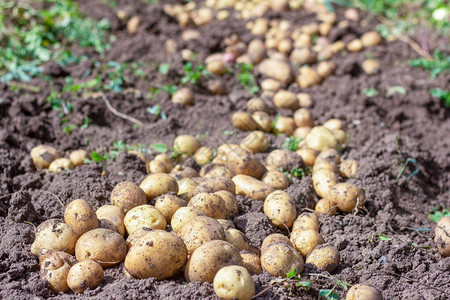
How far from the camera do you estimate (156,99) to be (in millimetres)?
4461

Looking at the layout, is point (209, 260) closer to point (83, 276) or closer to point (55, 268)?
point (83, 276)

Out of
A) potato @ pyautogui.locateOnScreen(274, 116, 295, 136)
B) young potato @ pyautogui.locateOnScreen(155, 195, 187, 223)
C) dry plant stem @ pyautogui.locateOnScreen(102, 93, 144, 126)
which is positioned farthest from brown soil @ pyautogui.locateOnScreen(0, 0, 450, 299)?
young potato @ pyautogui.locateOnScreen(155, 195, 187, 223)

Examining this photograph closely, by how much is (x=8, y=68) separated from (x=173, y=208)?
10.0 ft

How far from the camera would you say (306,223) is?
9.19ft

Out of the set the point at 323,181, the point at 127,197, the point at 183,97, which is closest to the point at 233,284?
the point at 127,197

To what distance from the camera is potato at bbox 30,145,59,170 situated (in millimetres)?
3496

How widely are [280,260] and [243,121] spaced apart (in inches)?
72.7

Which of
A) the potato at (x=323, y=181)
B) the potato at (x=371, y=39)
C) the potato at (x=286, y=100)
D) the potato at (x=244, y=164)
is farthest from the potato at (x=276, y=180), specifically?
the potato at (x=371, y=39)

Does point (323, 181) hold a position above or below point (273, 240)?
below

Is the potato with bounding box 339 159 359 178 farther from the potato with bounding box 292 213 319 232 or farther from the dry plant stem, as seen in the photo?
the dry plant stem

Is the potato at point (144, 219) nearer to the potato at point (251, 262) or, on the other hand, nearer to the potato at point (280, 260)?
the potato at point (251, 262)

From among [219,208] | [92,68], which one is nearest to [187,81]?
[92,68]

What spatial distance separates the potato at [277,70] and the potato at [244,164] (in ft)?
5.81

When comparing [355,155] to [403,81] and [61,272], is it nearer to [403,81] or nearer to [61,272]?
[403,81]
